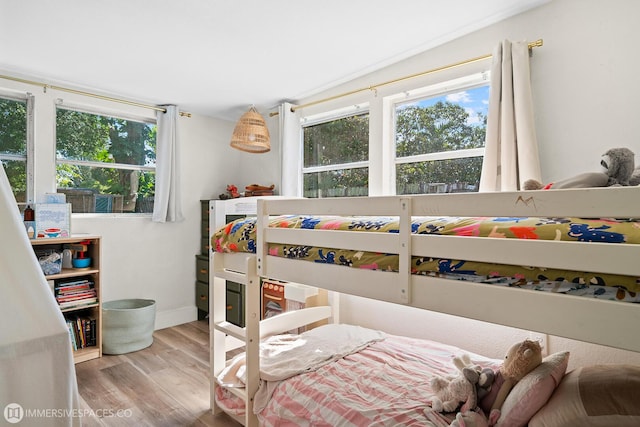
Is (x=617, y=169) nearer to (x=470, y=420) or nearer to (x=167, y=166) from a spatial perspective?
(x=470, y=420)

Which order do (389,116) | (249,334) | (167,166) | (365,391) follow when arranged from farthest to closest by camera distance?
1. (167,166)
2. (389,116)
3. (249,334)
4. (365,391)

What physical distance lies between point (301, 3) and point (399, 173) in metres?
1.43

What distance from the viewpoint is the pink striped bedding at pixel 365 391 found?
4.97 feet

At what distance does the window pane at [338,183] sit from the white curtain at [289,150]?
15cm

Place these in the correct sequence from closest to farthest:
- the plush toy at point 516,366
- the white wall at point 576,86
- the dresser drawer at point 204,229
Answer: the plush toy at point 516,366 → the white wall at point 576,86 → the dresser drawer at point 204,229

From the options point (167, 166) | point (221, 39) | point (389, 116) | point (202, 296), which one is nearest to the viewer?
point (221, 39)

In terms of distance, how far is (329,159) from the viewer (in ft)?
11.3

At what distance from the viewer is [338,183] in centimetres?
334

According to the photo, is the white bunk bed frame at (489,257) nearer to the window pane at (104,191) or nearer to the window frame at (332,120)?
the window frame at (332,120)

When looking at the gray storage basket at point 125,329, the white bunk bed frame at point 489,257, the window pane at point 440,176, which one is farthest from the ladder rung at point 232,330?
the window pane at point 440,176

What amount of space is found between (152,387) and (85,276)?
1.24 meters

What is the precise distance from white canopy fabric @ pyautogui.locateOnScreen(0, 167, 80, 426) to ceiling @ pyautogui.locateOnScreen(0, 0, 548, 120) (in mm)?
1808

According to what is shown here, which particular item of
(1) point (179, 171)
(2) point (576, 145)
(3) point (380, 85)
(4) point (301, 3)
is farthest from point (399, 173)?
(1) point (179, 171)

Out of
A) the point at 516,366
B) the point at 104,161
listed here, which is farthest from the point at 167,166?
the point at 516,366
